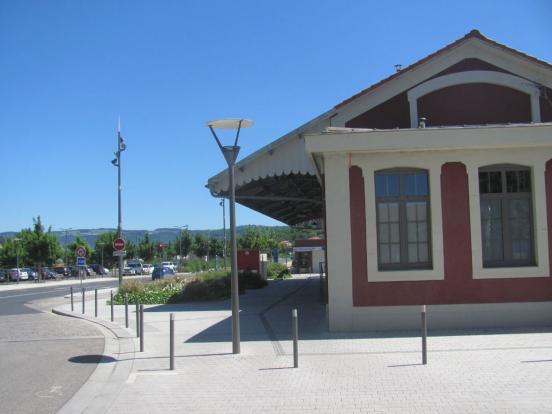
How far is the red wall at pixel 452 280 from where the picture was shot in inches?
482

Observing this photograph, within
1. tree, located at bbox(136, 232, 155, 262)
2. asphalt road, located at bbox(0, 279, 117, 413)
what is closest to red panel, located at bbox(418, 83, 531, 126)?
asphalt road, located at bbox(0, 279, 117, 413)

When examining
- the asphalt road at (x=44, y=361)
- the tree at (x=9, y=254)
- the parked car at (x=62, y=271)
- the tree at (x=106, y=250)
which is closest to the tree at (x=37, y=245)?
the tree at (x=9, y=254)

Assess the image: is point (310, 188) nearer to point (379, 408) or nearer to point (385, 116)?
point (385, 116)

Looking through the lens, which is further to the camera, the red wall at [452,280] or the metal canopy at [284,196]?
the metal canopy at [284,196]

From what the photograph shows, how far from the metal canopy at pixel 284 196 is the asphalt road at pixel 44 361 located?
227 inches

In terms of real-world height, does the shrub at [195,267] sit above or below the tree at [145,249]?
below

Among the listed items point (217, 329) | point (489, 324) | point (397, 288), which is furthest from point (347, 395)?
point (217, 329)

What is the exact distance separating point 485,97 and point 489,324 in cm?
572

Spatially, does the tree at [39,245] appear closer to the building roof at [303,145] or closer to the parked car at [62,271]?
the parked car at [62,271]

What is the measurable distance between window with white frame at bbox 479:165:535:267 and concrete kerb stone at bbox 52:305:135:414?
7660 millimetres

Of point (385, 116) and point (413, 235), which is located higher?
point (385, 116)

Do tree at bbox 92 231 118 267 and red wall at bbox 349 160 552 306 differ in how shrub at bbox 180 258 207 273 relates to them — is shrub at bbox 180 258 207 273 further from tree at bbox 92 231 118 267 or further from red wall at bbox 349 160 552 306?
red wall at bbox 349 160 552 306

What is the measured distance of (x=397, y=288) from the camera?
12.3 metres

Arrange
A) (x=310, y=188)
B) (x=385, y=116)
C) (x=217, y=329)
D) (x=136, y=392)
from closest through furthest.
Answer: (x=136, y=392)
(x=217, y=329)
(x=385, y=116)
(x=310, y=188)
